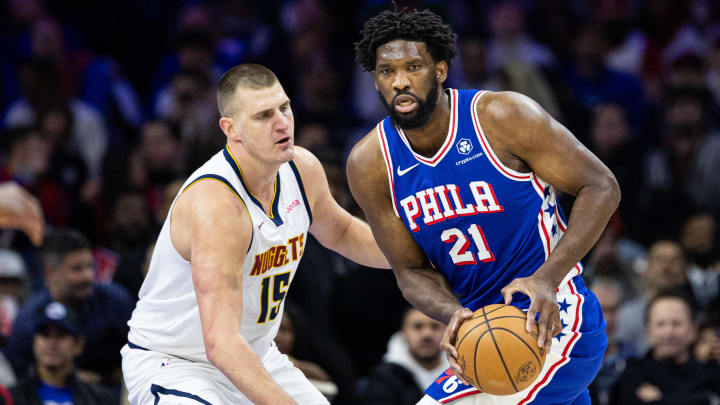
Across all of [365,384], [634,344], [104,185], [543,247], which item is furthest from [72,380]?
[634,344]

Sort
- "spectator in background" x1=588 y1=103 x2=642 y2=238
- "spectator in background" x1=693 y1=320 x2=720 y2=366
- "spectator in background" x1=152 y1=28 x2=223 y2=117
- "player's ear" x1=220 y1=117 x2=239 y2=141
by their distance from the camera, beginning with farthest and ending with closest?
1. "spectator in background" x1=152 y1=28 x2=223 y2=117
2. "spectator in background" x1=588 y1=103 x2=642 y2=238
3. "spectator in background" x1=693 y1=320 x2=720 y2=366
4. "player's ear" x1=220 y1=117 x2=239 y2=141

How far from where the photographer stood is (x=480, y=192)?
5066 millimetres

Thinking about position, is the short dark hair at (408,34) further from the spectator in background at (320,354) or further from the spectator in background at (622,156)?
the spectator in background at (622,156)

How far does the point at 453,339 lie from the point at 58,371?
3.92 m

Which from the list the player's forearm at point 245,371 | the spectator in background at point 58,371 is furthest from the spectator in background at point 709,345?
the player's forearm at point 245,371

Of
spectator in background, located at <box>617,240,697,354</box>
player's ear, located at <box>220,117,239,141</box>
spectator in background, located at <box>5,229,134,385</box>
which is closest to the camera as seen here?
player's ear, located at <box>220,117,239,141</box>

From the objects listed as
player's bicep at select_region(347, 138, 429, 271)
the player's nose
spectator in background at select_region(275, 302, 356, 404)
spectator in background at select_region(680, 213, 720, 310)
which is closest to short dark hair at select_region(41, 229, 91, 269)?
spectator in background at select_region(275, 302, 356, 404)

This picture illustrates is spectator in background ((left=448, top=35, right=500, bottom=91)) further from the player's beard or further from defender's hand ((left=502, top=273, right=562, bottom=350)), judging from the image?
defender's hand ((left=502, top=273, right=562, bottom=350))

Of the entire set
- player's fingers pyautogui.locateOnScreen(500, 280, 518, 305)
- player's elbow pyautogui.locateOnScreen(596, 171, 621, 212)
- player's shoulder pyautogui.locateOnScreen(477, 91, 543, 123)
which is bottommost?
player's fingers pyautogui.locateOnScreen(500, 280, 518, 305)

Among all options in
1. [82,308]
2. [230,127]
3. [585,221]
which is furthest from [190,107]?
[585,221]

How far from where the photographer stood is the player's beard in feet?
16.5

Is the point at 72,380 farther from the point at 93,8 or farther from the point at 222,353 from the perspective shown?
the point at 93,8

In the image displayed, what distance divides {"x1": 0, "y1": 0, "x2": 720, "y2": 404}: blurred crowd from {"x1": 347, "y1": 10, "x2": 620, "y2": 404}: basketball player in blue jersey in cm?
277

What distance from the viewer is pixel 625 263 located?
33.3ft
